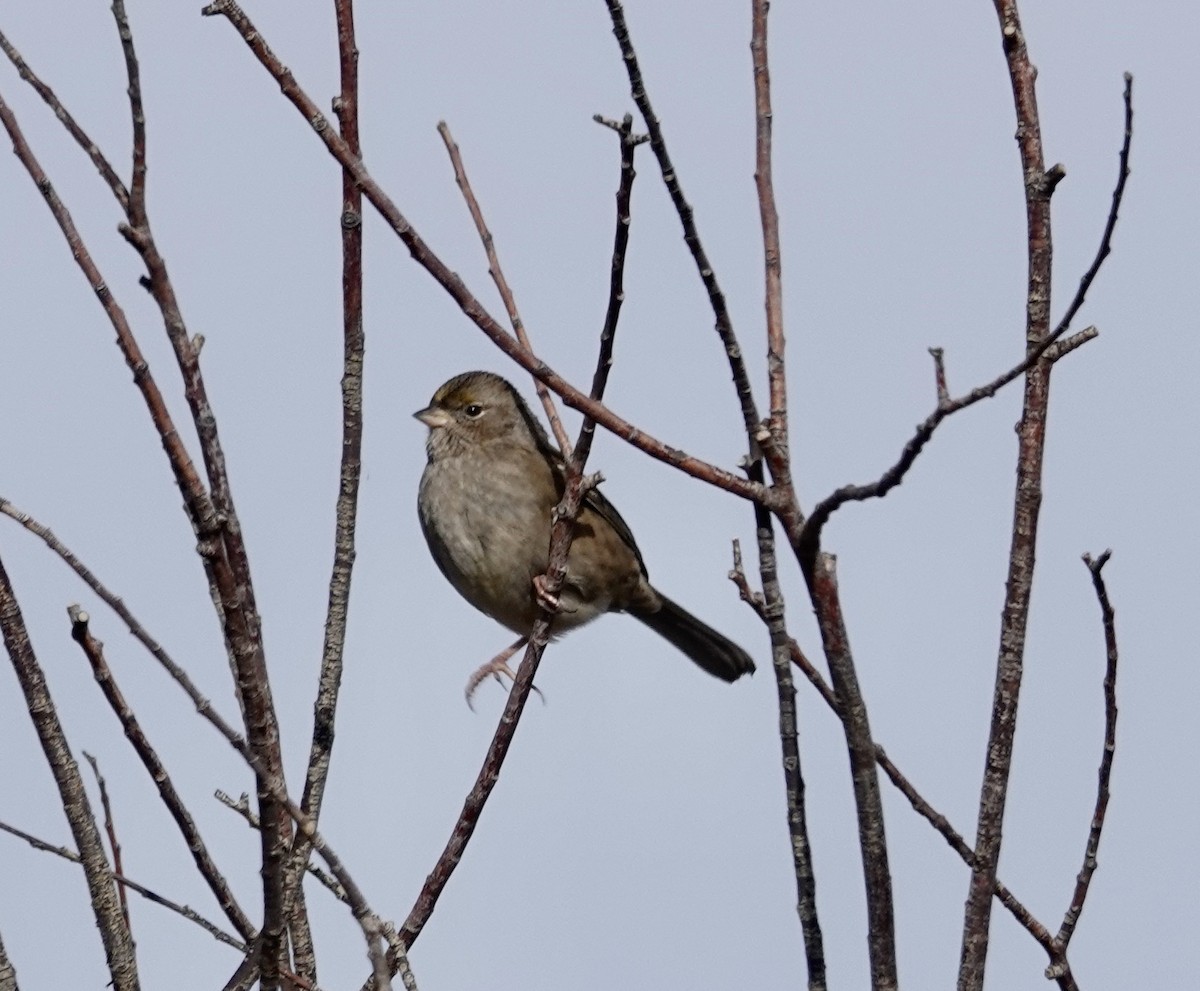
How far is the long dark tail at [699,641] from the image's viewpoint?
7652 mm

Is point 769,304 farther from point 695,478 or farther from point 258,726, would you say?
point 258,726

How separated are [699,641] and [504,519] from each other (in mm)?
1737

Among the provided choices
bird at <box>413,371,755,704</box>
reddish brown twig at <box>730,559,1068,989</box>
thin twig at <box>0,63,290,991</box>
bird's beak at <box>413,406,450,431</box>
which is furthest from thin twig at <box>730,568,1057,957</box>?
bird's beak at <box>413,406,450,431</box>

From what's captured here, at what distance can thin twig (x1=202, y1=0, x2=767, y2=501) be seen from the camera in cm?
262

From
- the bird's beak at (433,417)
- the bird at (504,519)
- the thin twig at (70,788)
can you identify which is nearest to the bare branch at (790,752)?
the thin twig at (70,788)

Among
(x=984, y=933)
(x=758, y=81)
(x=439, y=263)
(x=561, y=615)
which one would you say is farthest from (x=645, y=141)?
(x=561, y=615)

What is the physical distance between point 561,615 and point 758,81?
358cm

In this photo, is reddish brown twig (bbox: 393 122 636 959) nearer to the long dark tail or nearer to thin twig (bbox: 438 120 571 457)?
thin twig (bbox: 438 120 571 457)

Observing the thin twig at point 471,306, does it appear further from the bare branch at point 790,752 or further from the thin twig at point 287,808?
the thin twig at point 287,808

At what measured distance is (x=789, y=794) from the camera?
2.78 m

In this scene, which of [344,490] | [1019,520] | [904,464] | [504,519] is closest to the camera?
[904,464]

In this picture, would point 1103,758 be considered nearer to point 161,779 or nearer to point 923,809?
point 923,809

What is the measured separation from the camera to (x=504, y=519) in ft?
20.5

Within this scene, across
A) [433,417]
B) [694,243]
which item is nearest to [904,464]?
[694,243]
